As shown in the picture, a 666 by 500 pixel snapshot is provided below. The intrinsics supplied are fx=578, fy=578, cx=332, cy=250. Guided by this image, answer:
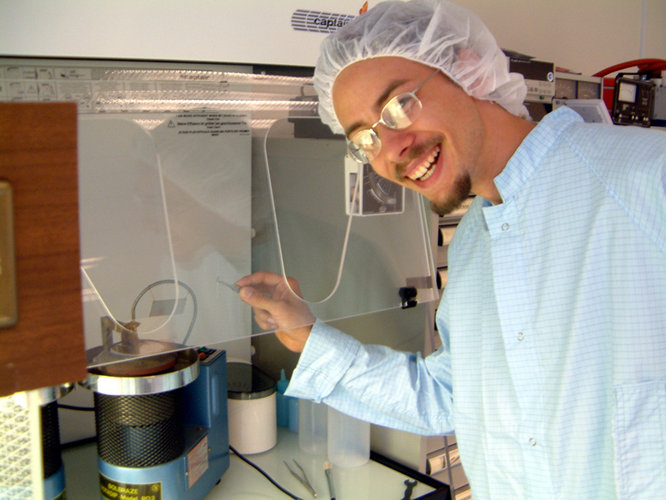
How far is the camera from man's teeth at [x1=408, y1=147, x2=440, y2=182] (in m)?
1.01

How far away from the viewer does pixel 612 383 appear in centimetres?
86

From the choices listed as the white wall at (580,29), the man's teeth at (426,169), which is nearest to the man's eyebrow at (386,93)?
the man's teeth at (426,169)

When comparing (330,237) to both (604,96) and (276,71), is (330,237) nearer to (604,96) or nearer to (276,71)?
(276,71)

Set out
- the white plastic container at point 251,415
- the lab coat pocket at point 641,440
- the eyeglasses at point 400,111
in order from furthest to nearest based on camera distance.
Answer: the white plastic container at point 251,415 < the eyeglasses at point 400,111 < the lab coat pocket at point 641,440

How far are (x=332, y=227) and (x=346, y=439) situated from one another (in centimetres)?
52

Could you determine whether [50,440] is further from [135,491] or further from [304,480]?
[304,480]

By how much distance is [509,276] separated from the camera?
965mm

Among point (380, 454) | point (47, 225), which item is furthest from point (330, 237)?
point (47, 225)

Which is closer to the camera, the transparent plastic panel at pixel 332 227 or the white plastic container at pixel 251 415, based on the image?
the transparent plastic panel at pixel 332 227

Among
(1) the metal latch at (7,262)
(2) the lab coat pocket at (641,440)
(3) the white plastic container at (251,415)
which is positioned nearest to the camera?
(1) the metal latch at (7,262)

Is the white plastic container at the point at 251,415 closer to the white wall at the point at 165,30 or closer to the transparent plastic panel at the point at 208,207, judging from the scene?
the transparent plastic panel at the point at 208,207

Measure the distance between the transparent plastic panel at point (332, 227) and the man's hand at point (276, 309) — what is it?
0.12 feet

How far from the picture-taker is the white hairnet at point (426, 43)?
3.27 ft

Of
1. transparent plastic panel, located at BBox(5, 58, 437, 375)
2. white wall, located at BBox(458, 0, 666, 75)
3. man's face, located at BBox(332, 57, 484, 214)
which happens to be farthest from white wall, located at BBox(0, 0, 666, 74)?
white wall, located at BBox(458, 0, 666, 75)
